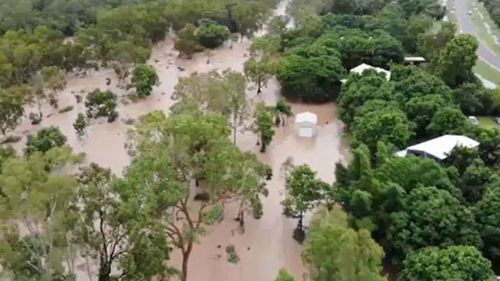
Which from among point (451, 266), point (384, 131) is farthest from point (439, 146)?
point (451, 266)

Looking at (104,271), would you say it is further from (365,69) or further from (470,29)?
(470,29)

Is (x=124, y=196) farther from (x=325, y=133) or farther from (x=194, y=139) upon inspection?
(x=325, y=133)

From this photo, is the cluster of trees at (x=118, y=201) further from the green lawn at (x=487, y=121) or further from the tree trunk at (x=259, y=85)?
the tree trunk at (x=259, y=85)

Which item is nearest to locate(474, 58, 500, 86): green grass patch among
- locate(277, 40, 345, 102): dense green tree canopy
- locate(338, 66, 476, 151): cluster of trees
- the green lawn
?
the green lawn

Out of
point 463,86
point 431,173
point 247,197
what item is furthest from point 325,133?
point 247,197

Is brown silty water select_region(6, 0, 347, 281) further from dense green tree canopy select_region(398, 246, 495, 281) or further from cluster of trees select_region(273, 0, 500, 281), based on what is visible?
dense green tree canopy select_region(398, 246, 495, 281)

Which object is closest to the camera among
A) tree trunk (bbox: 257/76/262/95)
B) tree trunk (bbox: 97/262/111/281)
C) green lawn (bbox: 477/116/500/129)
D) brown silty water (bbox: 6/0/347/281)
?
tree trunk (bbox: 97/262/111/281)
